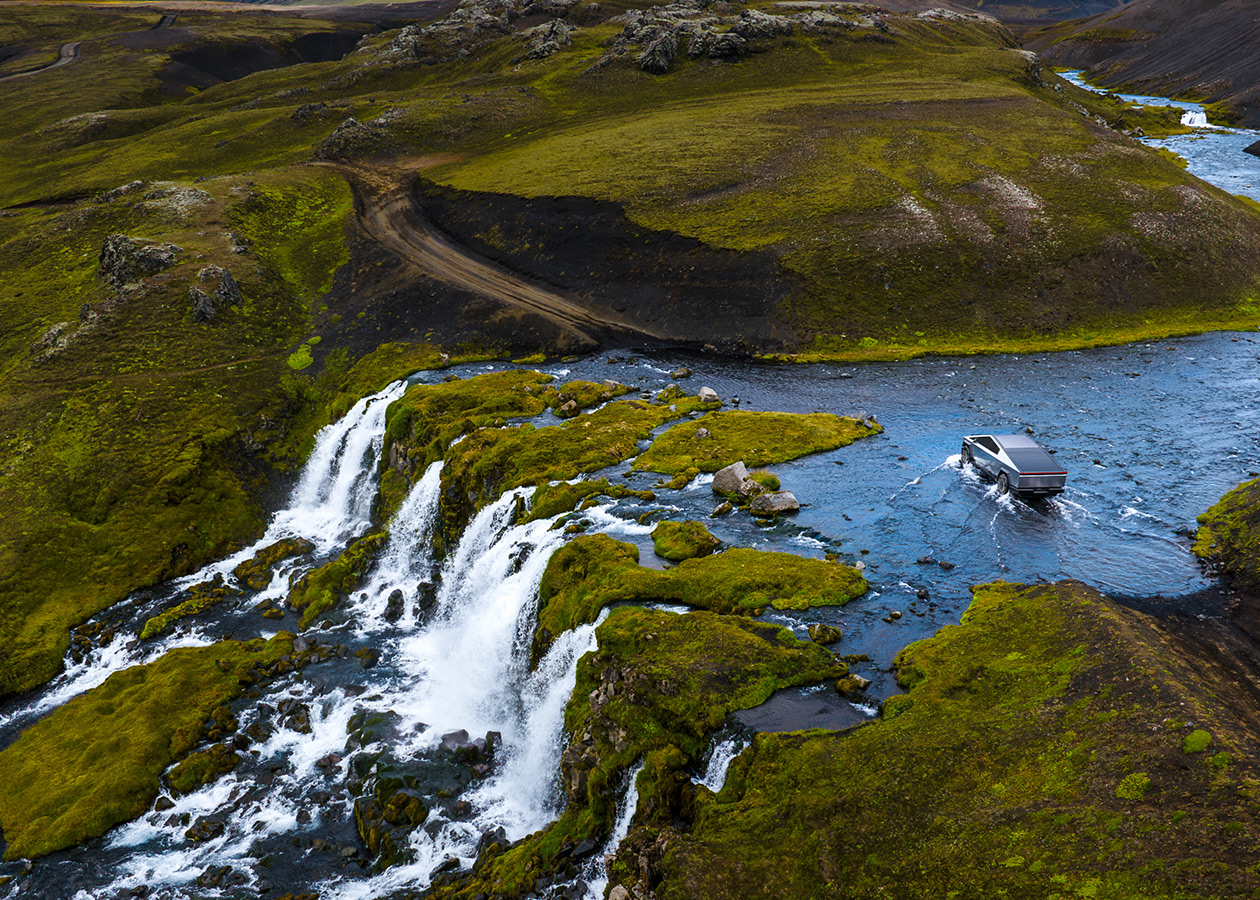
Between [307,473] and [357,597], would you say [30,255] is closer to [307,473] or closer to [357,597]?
[307,473]

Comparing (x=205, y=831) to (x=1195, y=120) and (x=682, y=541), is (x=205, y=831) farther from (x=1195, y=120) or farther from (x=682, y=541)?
(x=1195, y=120)

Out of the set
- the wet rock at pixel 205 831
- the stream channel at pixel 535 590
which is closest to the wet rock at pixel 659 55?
the stream channel at pixel 535 590

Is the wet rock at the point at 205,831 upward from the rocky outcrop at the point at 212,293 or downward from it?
downward

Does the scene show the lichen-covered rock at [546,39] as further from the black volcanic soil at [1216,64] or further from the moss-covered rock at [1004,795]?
the moss-covered rock at [1004,795]

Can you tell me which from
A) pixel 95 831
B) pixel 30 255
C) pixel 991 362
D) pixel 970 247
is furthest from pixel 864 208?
pixel 30 255

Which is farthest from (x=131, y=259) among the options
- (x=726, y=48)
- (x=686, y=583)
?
(x=726, y=48)
